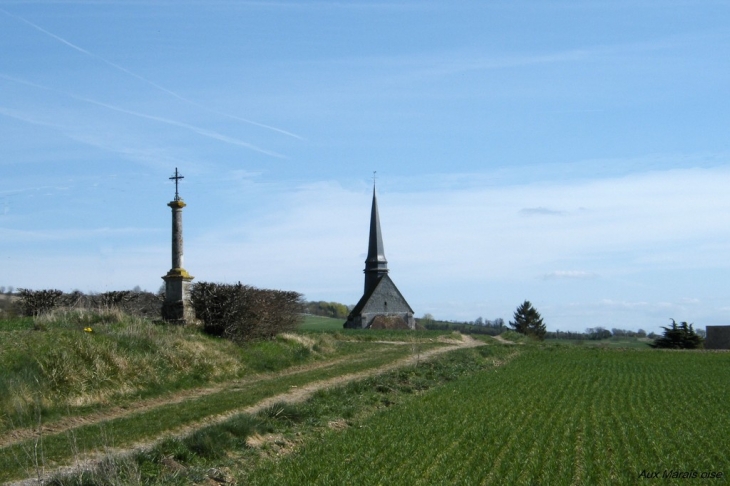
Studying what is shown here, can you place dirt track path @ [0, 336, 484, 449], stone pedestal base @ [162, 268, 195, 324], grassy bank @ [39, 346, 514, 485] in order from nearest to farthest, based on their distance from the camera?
grassy bank @ [39, 346, 514, 485], dirt track path @ [0, 336, 484, 449], stone pedestal base @ [162, 268, 195, 324]

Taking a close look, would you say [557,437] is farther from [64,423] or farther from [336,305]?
[336,305]

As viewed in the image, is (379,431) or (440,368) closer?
(379,431)

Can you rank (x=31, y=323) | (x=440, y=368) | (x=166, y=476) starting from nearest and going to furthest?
(x=166, y=476), (x=31, y=323), (x=440, y=368)

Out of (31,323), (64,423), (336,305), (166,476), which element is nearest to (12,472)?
(166,476)

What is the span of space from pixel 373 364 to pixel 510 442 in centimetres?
1510

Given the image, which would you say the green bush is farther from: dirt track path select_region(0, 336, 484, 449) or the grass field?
dirt track path select_region(0, 336, 484, 449)

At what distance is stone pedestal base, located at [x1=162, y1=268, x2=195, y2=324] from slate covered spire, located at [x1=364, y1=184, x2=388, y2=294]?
45.8 meters

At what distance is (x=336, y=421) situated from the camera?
15.9 m

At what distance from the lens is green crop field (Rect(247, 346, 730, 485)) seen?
1134cm

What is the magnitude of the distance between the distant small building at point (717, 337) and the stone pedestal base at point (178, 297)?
1891 inches

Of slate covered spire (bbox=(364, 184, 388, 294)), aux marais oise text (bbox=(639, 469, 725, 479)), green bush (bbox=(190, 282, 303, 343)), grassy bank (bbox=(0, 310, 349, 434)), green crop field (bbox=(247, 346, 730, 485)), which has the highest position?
slate covered spire (bbox=(364, 184, 388, 294))

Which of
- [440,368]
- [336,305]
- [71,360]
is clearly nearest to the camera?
[71,360]

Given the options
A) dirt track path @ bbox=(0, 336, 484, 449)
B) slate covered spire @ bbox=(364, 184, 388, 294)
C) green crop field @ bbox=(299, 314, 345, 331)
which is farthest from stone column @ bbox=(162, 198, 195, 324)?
slate covered spire @ bbox=(364, 184, 388, 294)

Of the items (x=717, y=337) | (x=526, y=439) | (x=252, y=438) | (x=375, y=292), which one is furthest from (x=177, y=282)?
(x=717, y=337)
